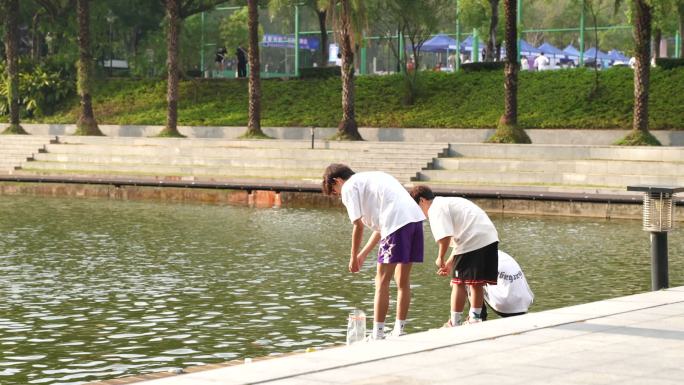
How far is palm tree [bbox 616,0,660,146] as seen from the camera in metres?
38.1

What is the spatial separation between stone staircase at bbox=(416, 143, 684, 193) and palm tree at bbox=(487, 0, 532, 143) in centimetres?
217

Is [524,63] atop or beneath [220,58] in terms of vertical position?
beneath

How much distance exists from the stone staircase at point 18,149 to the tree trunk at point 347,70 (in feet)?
36.4

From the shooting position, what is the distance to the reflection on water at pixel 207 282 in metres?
12.8

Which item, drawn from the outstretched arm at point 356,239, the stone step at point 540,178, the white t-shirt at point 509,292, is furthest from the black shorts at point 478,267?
the stone step at point 540,178

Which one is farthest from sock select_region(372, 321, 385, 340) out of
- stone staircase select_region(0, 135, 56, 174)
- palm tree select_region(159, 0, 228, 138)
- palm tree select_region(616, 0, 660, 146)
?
palm tree select_region(159, 0, 228, 138)

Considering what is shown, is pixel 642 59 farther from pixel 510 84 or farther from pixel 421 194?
pixel 421 194

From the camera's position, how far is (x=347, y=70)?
43.8 meters

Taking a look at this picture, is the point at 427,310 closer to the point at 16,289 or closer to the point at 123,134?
the point at 16,289

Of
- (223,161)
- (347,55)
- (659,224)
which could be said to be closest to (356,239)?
(659,224)

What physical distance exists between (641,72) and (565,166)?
15.5 feet

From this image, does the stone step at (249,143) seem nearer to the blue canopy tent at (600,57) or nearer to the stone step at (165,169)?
the stone step at (165,169)

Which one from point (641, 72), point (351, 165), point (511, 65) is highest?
point (511, 65)

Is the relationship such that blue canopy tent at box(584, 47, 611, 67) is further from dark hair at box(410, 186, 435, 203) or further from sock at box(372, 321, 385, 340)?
sock at box(372, 321, 385, 340)
